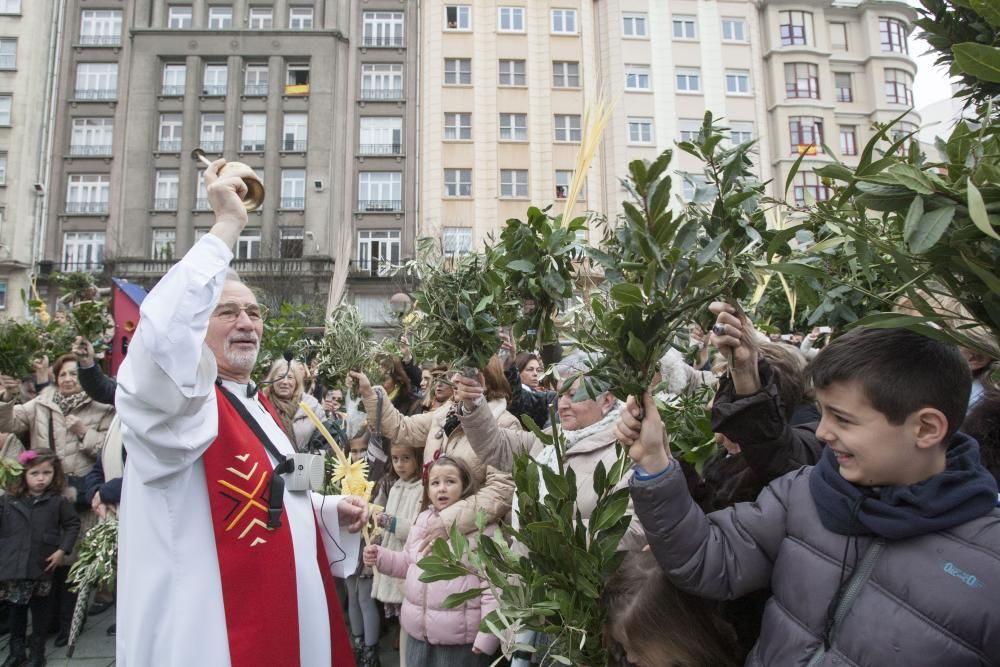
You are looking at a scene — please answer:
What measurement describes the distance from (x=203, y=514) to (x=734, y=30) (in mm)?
34321

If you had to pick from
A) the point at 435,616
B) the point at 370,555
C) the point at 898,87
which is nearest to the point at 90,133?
the point at 370,555

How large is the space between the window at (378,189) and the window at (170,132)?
7.74 meters

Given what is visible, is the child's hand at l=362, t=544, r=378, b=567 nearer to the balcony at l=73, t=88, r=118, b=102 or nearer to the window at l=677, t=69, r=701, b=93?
the window at l=677, t=69, r=701, b=93

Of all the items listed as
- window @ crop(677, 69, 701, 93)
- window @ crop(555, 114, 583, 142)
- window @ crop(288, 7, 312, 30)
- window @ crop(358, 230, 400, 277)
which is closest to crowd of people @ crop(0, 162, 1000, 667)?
window @ crop(358, 230, 400, 277)

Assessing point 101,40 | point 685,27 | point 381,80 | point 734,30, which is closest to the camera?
point 101,40

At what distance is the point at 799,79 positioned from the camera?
31156 millimetres

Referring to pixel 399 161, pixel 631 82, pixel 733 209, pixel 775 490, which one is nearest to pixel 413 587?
pixel 775 490

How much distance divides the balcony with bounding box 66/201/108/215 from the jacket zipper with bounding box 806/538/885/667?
32661mm

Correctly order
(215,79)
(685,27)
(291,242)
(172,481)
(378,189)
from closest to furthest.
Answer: (172,481) < (291,242) < (378,189) < (215,79) < (685,27)

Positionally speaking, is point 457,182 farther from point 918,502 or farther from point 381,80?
point 918,502

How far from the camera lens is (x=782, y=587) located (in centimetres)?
169

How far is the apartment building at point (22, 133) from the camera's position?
92.2 ft

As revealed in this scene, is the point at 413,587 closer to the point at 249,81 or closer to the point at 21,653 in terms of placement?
the point at 21,653

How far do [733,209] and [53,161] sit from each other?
3398 centimetres
